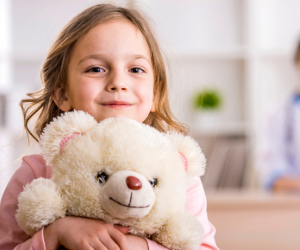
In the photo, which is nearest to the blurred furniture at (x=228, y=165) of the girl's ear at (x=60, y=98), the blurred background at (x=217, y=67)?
the blurred background at (x=217, y=67)

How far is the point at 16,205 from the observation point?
2.33 ft

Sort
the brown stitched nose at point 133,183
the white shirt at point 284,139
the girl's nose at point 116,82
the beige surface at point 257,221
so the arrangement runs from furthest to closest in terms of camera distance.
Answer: the white shirt at point 284,139
the beige surface at point 257,221
the girl's nose at point 116,82
the brown stitched nose at point 133,183

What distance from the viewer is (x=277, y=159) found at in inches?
81.2

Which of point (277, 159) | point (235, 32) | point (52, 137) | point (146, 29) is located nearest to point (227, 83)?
point (235, 32)

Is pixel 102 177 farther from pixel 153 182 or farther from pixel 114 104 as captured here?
pixel 114 104

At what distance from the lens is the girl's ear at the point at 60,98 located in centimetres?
80

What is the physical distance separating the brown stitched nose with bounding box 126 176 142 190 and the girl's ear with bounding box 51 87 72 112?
0.36 meters

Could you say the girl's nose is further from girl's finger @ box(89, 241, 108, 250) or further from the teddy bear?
girl's finger @ box(89, 241, 108, 250)

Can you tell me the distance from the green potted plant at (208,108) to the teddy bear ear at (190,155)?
5.63 ft

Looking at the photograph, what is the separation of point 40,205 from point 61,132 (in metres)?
0.11

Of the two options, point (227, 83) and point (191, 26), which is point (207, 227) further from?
point (191, 26)

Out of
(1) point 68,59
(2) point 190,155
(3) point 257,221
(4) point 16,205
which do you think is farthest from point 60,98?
(3) point 257,221

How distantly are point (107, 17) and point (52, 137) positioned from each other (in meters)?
0.32

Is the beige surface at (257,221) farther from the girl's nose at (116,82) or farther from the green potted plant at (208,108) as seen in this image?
the girl's nose at (116,82)
